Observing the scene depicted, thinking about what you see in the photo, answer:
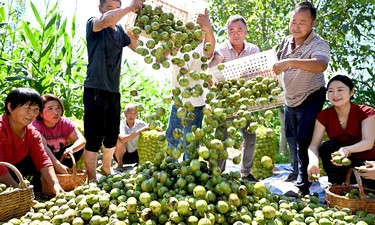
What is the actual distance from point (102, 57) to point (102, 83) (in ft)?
0.67

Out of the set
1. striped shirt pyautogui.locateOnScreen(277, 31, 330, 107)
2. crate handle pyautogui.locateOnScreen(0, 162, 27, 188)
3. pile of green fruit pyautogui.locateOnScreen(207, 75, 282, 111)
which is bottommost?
crate handle pyautogui.locateOnScreen(0, 162, 27, 188)

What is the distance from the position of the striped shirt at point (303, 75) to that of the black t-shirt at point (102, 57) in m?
1.37

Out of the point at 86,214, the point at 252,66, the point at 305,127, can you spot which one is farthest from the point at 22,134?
the point at 305,127

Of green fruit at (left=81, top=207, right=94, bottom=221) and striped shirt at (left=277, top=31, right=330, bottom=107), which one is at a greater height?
striped shirt at (left=277, top=31, right=330, bottom=107)

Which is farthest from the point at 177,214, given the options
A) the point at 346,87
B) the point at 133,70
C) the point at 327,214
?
the point at 133,70

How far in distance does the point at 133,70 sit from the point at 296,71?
4260mm

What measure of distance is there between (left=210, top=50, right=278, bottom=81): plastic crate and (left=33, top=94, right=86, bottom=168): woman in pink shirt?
147 cm

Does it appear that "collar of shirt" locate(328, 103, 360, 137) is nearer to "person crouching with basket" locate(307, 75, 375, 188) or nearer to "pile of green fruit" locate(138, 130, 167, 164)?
"person crouching with basket" locate(307, 75, 375, 188)

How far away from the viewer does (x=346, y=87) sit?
293 cm

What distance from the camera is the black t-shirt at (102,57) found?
127 inches

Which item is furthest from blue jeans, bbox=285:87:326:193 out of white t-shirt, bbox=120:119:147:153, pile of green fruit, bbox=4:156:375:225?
white t-shirt, bbox=120:119:147:153

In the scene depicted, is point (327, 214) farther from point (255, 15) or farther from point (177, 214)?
point (255, 15)

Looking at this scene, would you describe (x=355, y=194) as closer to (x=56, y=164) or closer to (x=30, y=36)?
(x=56, y=164)

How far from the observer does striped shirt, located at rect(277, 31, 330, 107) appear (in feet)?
10.5
